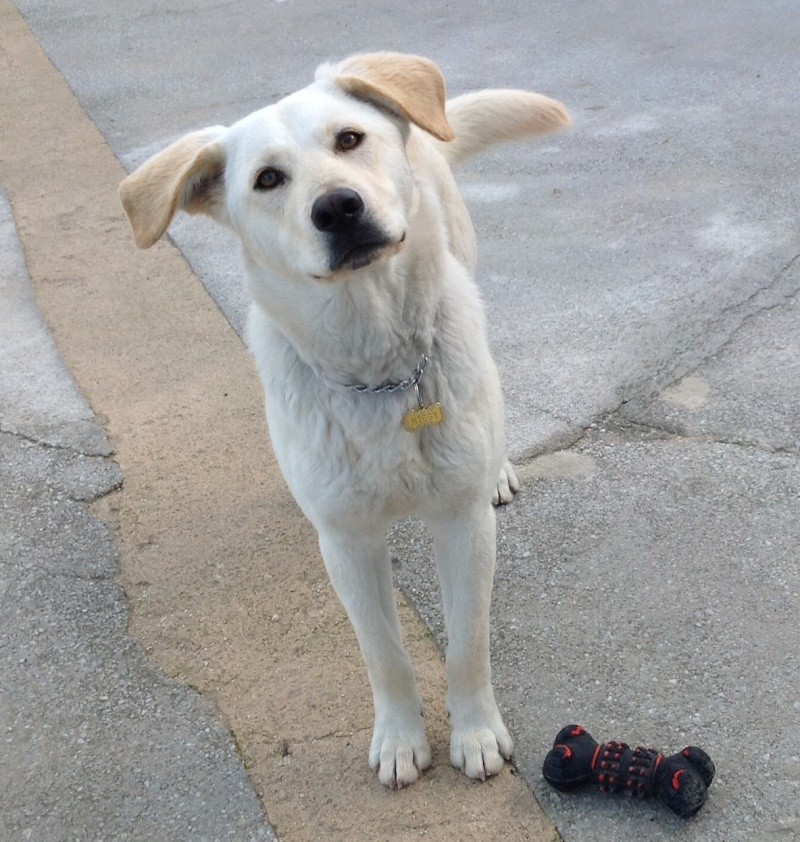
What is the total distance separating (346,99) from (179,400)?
2.10 meters

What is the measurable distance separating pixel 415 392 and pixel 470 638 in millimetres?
646

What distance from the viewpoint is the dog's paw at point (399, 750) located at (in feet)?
8.66

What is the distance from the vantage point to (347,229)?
2197mm

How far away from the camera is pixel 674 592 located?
3059 mm

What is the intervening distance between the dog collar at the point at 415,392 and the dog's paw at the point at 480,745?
793 mm

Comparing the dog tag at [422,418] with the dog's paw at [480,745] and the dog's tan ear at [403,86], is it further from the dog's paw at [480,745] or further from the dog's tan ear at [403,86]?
the dog's paw at [480,745]

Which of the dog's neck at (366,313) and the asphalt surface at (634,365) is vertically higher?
the dog's neck at (366,313)

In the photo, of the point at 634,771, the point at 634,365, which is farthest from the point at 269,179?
the point at 634,365

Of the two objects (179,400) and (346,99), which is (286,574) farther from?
(346,99)

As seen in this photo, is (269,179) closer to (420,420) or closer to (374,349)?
(374,349)

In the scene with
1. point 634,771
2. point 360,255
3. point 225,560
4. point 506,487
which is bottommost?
point 225,560

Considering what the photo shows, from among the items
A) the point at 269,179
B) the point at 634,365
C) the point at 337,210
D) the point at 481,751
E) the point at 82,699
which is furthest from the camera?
the point at 634,365

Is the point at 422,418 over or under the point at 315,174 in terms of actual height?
under

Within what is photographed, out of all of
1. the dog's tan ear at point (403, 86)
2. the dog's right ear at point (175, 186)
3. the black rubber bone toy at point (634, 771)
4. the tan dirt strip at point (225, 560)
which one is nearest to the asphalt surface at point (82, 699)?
the tan dirt strip at point (225, 560)
